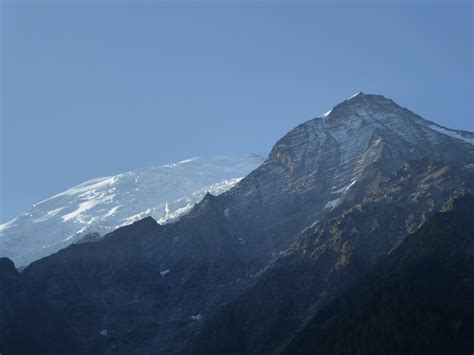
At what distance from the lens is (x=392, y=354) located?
15475 centimetres

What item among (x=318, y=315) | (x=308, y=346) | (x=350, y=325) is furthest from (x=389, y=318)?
(x=318, y=315)

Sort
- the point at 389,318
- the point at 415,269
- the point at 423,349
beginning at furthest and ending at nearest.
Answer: the point at 415,269 → the point at 389,318 → the point at 423,349

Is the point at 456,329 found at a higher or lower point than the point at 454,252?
lower

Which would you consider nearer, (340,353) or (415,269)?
(340,353)

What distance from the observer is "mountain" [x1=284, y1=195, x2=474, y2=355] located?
157875mm

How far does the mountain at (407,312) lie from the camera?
157875 millimetres

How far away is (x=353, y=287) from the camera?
19938 cm

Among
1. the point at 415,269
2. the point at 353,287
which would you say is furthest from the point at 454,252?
the point at 353,287

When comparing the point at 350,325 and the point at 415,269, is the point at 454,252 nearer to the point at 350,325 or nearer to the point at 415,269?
the point at 415,269

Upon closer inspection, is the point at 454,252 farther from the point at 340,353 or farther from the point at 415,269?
the point at 340,353

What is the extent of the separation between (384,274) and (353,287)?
856 cm

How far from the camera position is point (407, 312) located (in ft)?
552

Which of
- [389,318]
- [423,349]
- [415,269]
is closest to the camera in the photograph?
[423,349]

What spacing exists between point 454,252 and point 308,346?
46672mm
